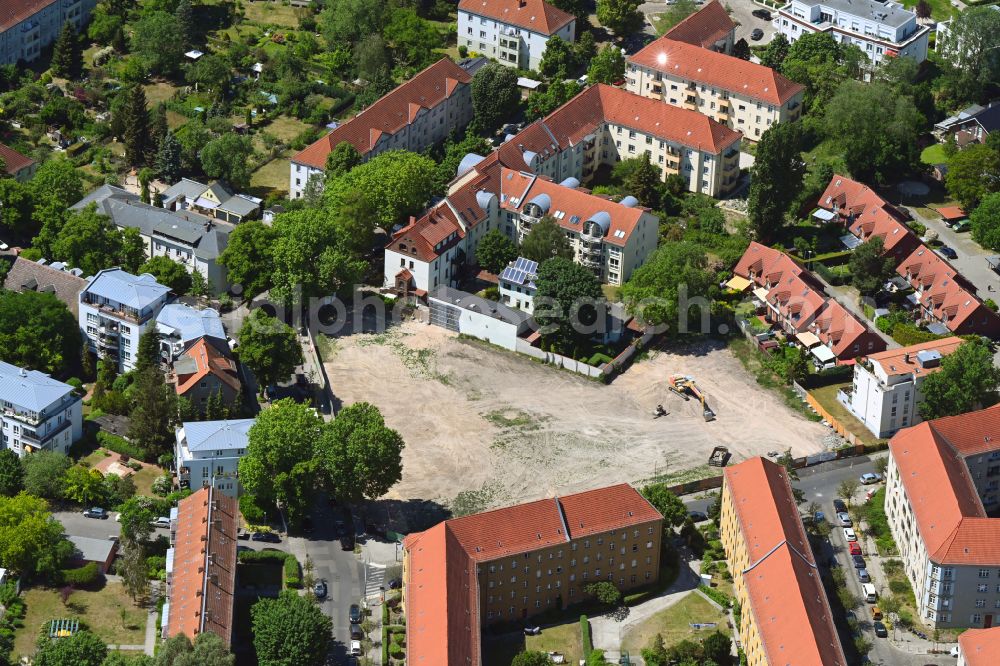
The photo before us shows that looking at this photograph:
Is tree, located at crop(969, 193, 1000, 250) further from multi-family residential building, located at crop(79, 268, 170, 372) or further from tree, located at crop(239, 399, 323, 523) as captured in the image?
→ multi-family residential building, located at crop(79, 268, 170, 372)

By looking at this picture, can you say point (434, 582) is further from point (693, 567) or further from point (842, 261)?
point (842, 261)

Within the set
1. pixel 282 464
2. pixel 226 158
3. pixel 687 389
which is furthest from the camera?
pixel 226 158

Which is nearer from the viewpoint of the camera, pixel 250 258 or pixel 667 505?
pixel 667 505

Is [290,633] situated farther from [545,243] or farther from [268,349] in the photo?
[545,243]

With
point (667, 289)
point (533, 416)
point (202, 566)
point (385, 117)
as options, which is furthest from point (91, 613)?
point (385, 117)

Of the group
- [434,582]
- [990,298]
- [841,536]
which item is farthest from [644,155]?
[434,582]

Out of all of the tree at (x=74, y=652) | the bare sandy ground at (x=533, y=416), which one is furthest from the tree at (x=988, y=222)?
the tree at (x=74, y=652)

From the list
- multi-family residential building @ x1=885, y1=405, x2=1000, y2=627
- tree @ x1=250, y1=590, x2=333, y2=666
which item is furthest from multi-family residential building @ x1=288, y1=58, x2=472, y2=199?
multi-family residential building @ x1=885, y1=405, x2=1000, y2=627
